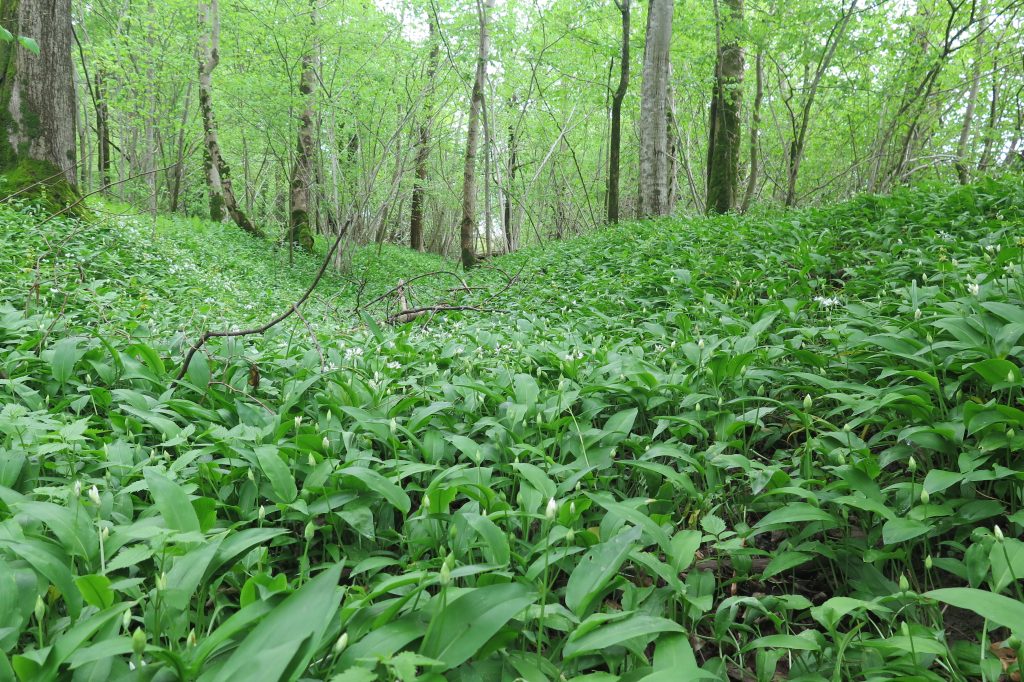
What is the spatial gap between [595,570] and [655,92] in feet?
29.1

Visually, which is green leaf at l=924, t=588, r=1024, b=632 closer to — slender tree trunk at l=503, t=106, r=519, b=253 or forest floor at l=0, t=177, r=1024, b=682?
forest floor at l=0, t=177, r=1024, b=682

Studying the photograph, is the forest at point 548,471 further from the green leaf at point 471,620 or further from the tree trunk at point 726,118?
the tree trunk at point 726,118

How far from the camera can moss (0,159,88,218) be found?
19.3 ft

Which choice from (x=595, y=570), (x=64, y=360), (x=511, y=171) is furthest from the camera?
(x=511, y=171)

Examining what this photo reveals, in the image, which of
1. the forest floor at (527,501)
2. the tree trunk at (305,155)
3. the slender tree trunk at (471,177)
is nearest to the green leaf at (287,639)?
the forest floor at (527,501)

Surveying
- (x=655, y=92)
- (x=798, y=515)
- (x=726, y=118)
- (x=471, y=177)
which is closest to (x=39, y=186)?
(x=471, y=177)

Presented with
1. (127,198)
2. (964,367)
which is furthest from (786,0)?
(127,198)

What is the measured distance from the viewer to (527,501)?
1627 mm

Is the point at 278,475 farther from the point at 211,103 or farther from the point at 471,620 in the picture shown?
the point at 211,103

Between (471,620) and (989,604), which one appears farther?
(471,620)

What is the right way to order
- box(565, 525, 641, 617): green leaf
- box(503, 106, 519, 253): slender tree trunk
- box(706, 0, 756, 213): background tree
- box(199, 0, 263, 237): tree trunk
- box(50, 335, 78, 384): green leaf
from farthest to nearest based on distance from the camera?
box(503, 106, 519, 253): slender tree trunk < box(199, 0, 263, 237): tree trunk < box(706, 0, 756, 213): background tree < box(50, 335, 78, 384): green leaf < box(565, 525, 641, 617): green leaf

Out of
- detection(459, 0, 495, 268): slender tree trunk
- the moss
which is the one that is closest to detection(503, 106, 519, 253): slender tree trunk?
detection(459, 0, 495, 268): slender tree trunk

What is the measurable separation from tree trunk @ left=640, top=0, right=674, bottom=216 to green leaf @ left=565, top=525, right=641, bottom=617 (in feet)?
27.4

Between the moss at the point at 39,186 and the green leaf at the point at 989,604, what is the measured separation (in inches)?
299
